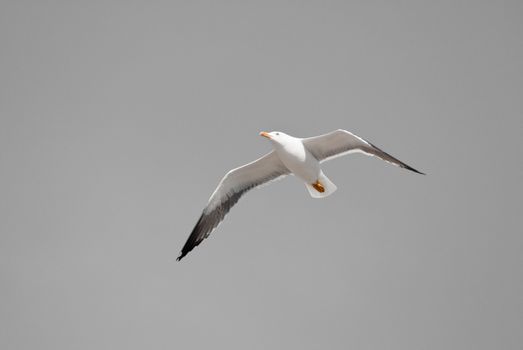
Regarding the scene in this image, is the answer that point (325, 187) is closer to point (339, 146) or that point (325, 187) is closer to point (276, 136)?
point (339, 146)

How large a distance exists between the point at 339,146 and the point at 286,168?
1.28 metres

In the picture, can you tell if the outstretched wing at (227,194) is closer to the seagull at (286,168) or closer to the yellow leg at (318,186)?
the seagull at (286,168)

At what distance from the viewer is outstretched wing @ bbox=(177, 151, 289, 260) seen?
12.6 m

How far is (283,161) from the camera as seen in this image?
467 inches

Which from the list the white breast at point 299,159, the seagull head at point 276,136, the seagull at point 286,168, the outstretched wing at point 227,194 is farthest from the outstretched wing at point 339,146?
the outstretched wing at point 227,194

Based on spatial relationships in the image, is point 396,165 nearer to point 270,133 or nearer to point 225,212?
point 270,133

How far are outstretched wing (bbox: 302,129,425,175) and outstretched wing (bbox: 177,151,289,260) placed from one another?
0.99 metres

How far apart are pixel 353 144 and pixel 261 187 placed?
198cm

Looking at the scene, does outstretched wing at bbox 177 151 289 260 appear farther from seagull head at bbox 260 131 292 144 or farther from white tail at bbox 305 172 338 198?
seagull head at bbox 260 131 292 144

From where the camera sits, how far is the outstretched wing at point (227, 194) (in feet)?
41.2

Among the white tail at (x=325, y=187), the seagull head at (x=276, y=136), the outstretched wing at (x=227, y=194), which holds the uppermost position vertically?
the seagull head at (x=276, y=136)

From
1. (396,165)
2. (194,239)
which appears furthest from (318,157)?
(194,239)

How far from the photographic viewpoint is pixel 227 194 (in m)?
12.7

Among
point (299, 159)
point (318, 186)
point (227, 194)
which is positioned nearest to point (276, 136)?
point (299, 159)
